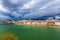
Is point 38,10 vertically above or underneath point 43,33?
above

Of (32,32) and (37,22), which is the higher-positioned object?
(37,22)

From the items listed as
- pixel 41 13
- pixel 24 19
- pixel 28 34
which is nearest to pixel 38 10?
pixel 41 13

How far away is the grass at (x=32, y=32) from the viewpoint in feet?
9.22

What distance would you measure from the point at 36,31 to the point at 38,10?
43 centimetres

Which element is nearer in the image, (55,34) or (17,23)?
(55,34)

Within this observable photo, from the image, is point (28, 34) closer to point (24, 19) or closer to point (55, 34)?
point (24, 19)

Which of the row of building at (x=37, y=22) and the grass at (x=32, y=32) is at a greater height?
the row of building at (x=37, y=22)

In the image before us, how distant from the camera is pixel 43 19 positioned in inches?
114

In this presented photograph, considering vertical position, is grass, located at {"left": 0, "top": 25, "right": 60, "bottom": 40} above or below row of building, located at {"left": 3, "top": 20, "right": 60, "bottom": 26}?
below

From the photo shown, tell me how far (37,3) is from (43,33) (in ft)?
2.03

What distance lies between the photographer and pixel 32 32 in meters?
2.87

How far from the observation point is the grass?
2.81m

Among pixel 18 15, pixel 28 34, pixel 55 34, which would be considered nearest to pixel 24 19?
pixel 18 15

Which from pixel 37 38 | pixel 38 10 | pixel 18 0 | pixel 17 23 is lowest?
pixel 37 38
